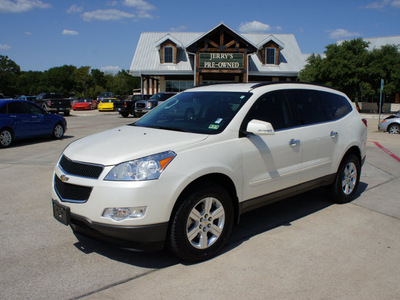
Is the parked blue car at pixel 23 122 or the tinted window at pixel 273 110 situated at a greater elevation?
the tinted window at pixel 273 110

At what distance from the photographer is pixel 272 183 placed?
4.32 metres

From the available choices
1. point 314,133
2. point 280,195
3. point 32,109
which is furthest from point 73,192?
point 32,109

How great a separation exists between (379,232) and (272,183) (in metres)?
1.49

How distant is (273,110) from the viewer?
450 centimetres

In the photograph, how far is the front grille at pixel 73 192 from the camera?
3369mm

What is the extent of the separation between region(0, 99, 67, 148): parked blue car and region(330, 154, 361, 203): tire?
10.1 metres

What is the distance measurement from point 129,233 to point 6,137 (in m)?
9.97

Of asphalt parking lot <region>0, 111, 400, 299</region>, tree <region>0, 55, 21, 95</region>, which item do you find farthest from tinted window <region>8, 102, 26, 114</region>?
tree <region>0, 55, 21, 95</region>

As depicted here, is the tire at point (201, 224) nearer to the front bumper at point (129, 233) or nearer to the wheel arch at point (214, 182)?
the wheel arch at point (214, 182)

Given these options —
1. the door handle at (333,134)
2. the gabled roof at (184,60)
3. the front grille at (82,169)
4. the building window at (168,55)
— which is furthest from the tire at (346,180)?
the building window at (168,55)

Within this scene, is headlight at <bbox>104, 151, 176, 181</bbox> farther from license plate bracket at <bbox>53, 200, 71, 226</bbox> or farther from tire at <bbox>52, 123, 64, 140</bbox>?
tire at <bbox>52, 123, 64, 140</bbox>

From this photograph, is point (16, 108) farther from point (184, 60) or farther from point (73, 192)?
point (184, 60)

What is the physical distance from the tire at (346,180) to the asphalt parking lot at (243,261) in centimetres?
17

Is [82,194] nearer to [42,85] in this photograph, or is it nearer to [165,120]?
[165,120]
